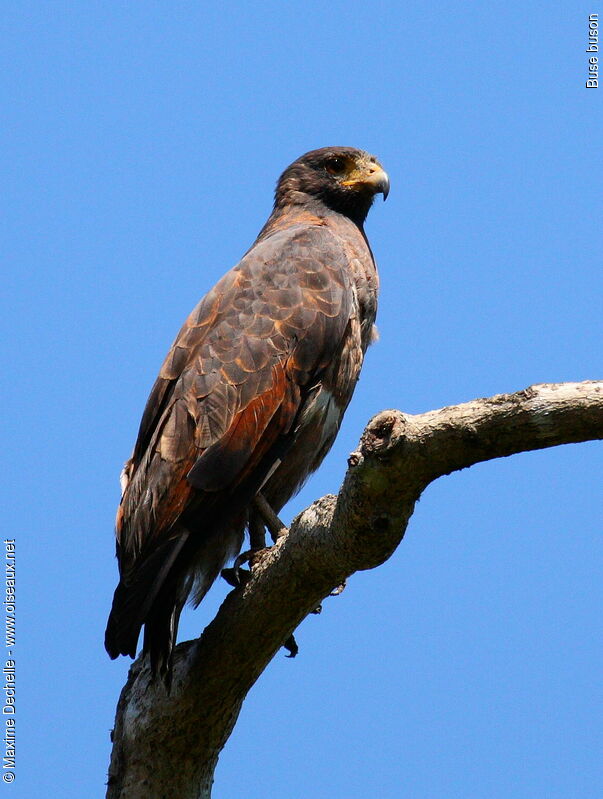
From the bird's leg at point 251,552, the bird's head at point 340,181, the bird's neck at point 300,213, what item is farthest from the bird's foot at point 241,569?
the bird's head at point 340,181

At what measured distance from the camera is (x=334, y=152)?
7.16 metres

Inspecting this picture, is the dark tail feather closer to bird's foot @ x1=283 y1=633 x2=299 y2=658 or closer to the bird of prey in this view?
the bird of prey

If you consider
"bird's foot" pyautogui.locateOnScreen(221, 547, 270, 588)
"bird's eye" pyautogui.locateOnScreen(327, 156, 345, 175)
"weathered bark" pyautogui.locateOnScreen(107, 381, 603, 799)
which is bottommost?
"weathered bark" pyautogui.locateOnScreen(107, 381, 603, 799)

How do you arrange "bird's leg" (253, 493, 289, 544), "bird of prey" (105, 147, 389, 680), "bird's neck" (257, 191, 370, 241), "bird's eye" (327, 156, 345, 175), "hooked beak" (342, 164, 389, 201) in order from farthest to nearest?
"bird's eye" (327, 156, 345, 175) → "hooked beak" (342, 164, 389, 201) → "bird's neck" (257, 191, 370, 241) → "bird's leg" (253, 493, 289, 544) → "bird of prey" (105, 147, 389, 680)

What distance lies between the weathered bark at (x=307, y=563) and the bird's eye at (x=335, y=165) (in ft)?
10.3

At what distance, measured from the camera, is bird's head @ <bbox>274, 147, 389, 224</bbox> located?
7078 mm

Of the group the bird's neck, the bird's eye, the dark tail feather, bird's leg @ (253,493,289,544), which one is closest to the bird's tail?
the dark tail feather

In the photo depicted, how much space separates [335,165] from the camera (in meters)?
7.18

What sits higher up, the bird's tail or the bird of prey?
the bird of prey

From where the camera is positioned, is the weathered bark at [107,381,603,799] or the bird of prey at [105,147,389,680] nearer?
the weathered bark at [107,381,603,799]

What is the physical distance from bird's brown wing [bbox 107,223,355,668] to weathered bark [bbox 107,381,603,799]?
14.5 inches

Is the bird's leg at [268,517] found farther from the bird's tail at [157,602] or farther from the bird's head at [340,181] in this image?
the bird's head at [340,181]

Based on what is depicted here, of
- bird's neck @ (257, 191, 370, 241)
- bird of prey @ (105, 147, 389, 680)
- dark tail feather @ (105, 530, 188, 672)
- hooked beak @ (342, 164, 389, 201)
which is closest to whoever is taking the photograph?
dark tail feather @ (105, 530, 188, 672)

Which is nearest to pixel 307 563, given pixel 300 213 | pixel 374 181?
pixel 300 213
